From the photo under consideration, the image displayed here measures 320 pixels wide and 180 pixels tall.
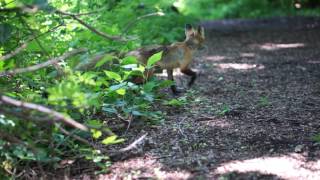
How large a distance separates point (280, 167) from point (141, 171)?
117cm

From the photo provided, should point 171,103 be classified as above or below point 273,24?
above

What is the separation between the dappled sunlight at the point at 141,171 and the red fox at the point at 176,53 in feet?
7.96

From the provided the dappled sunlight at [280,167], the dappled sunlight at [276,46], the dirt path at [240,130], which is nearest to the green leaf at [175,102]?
the dirt path at [240,130]

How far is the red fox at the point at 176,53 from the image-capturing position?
23.2 feet

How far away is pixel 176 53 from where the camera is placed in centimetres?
767

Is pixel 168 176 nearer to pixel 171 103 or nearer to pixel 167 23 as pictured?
pixel 171 103

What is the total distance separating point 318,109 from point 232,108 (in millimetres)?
1024

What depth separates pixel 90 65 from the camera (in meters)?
5.92

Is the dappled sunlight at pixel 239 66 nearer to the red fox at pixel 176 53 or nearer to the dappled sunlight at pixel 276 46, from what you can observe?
Answer: the red fox at pixel 176 53

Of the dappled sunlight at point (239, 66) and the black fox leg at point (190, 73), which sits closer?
the black fox leg at point (190, 73)

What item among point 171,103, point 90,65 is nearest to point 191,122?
point 171,103

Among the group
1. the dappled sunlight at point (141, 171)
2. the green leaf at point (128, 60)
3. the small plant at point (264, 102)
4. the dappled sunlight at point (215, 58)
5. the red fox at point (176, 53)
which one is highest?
the green leaf at point (128, 60)

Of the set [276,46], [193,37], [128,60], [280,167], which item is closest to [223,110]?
[128,60]

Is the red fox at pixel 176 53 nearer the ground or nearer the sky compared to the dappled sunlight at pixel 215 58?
nearer the sky
